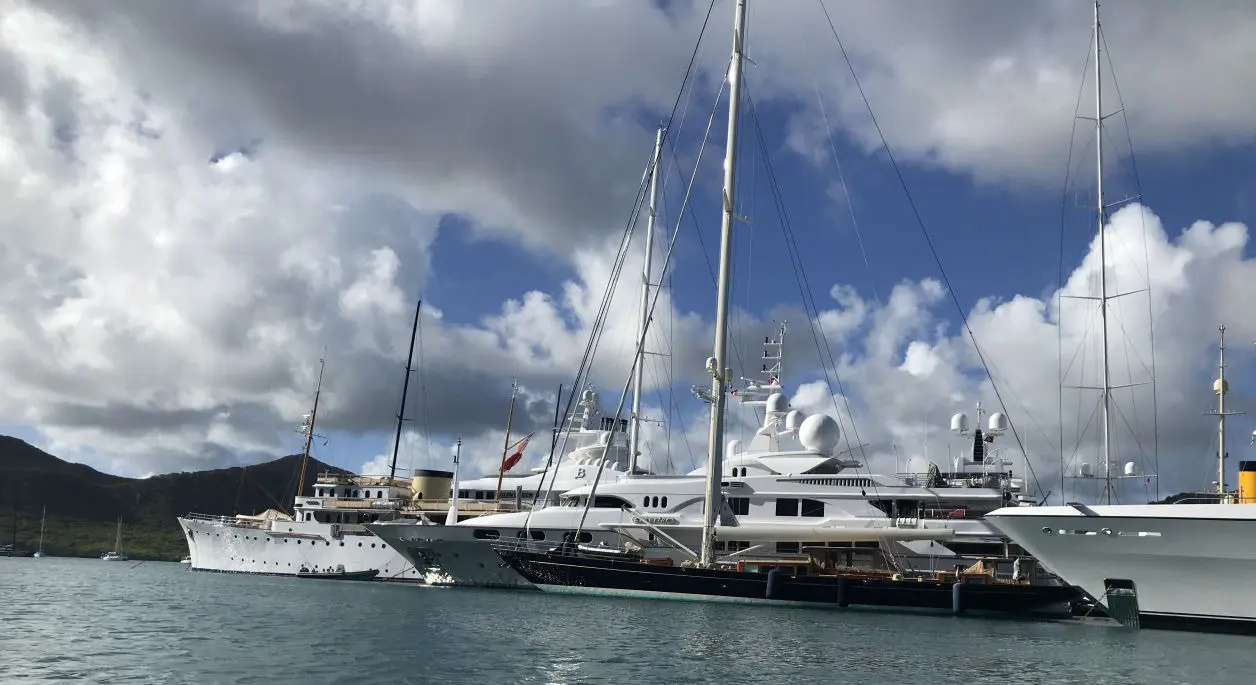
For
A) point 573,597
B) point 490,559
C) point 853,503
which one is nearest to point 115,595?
point 490,559

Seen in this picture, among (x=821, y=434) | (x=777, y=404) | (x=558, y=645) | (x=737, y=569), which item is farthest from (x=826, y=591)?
(x=558, y=645)

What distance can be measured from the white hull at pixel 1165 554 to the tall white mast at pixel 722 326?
11.7 m

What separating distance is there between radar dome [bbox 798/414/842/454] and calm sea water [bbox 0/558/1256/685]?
12.0 meters

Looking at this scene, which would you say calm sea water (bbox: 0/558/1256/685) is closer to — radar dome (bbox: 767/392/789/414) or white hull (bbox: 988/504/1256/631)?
white hull (bbox: 988/504/1256/631)

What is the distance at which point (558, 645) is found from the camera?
2336cm

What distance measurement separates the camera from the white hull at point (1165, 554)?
29.1 meters

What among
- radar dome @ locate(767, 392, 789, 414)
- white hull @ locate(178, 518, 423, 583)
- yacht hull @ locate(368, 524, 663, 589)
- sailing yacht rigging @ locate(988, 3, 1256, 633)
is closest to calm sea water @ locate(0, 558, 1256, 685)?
sailing yacht rigging @ locate(988, 3, 1256, 633)

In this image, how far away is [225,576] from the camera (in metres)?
62.8

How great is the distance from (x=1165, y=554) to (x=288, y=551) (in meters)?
51.6

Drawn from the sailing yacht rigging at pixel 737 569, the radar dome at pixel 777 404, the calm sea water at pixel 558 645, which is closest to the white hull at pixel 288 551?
the sailing yacht rigging at pixel 737 569

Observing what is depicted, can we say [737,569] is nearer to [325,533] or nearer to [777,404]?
[777,404]

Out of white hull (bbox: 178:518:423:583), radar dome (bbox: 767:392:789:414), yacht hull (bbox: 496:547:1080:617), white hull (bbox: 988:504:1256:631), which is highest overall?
radar dome (bbox: 767:392:789:414)

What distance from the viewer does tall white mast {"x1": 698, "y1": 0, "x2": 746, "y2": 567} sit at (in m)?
38.3

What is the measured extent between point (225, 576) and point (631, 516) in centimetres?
3325
